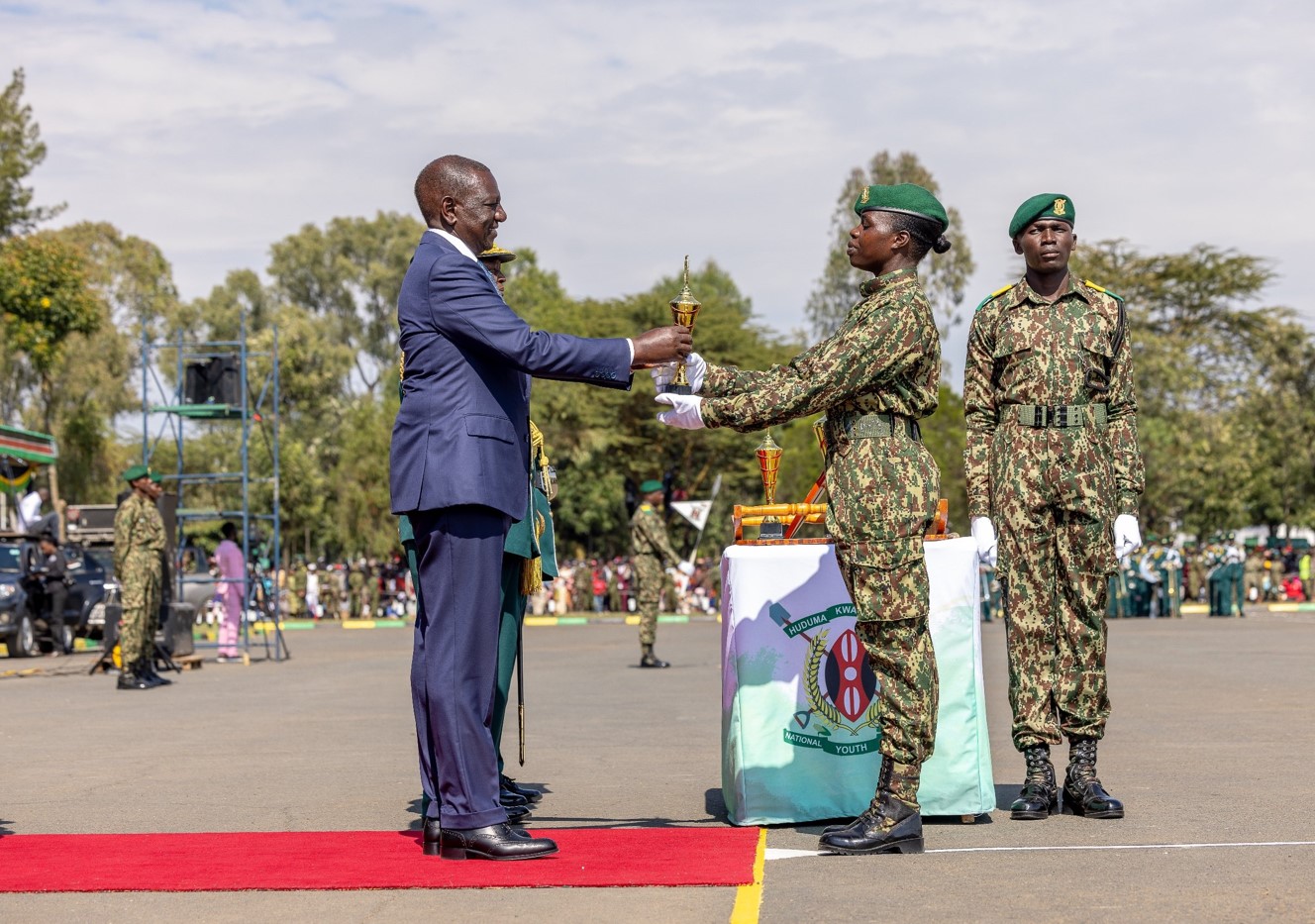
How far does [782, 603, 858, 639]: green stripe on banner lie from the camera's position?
21.5 feet

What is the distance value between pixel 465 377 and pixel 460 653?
0.91m

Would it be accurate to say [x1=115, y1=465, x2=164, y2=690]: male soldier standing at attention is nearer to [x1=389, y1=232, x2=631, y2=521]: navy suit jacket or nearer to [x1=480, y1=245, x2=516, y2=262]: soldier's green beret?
[x1=480, y1=245, x2=516, y2=262]: soldier's green beret

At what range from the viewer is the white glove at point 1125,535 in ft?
22.0

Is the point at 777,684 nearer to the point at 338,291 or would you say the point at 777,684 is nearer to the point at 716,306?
the point at 716,306

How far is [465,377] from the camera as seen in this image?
5.62 meters

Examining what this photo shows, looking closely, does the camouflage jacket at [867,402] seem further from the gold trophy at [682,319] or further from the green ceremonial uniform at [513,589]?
the green ceremonial uniform at [513,589]

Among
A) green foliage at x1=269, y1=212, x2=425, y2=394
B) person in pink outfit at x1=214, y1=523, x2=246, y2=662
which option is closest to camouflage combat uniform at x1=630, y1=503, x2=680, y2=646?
person in pink outfit at x1=214, y1=523, x2=246, y2=662

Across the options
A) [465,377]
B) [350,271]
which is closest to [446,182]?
[465,377]

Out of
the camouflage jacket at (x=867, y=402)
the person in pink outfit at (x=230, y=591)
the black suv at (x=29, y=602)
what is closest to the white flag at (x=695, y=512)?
the black suv at (x=29, y=602)

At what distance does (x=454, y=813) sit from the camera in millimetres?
5555

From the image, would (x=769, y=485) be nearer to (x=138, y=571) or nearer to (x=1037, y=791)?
(x=1037, y=791)

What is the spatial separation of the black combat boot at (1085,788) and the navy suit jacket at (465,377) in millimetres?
2440

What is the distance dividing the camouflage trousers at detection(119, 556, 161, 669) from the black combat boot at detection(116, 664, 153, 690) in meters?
0.04

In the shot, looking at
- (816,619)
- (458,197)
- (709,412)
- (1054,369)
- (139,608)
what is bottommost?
(139,608)
